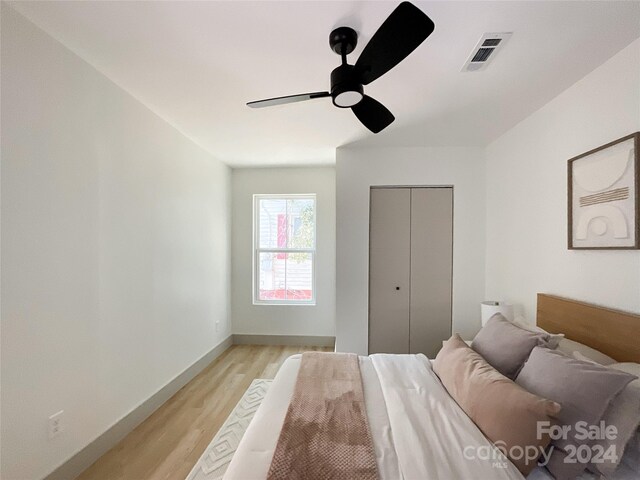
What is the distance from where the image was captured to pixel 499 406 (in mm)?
1226

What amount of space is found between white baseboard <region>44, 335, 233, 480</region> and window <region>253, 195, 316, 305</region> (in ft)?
4.55

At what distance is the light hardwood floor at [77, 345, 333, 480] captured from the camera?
1.85 meters

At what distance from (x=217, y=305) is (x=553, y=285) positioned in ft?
11.5

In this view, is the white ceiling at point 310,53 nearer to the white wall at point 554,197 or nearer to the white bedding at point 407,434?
the white wall at point 554,197

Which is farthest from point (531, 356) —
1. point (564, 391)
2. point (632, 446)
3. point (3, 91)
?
point (3, 91)

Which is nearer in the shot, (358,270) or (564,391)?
(564,391)

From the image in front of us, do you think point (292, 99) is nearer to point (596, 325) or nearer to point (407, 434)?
point (407, 434)

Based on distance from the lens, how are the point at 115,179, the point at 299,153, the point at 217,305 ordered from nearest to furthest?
the point at 115,179 → the point at 299,153 → the point at 217,305

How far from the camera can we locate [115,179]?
6.83 feet

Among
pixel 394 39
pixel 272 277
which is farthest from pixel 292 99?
pixel 272 277

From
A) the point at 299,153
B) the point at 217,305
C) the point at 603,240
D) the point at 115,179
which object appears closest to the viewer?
the point at 603,240

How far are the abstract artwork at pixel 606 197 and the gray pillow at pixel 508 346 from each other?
0.68m

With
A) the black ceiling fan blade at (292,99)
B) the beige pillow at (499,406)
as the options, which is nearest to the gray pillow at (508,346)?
the beige pillow at (499,406)

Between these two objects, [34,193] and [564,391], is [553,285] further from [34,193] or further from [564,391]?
[34,193]
